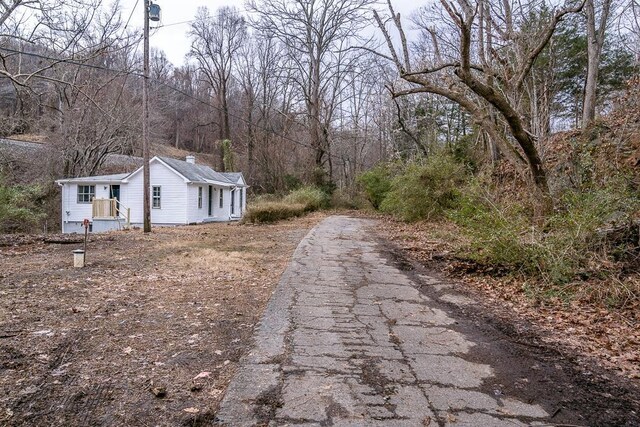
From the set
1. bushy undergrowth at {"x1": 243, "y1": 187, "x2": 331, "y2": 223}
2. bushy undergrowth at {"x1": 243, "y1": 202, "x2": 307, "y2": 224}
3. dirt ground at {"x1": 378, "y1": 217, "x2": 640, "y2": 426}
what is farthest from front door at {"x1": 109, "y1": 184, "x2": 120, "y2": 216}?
dirt ground at {"x1": 378, "y1": 217, "x2": 640, "y2": 426}

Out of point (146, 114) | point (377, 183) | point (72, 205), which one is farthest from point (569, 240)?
point (72, 205)

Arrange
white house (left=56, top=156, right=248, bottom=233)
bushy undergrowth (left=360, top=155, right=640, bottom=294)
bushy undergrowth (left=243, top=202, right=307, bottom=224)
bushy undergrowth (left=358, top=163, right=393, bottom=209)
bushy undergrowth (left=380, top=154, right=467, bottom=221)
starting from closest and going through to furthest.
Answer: bushy undergrowth (left=360, top=155, right=640, bottom=294) → bushy undergrowth (left=380, top=154, right=467, bottom=221) → bushy undergrowth (left=243, top=202, right=307, bottom=224) → white house (left=56, top=156, right=248, bottom=233) → bushy undergrowth (left=358, top=163, right=393, bottom=209)

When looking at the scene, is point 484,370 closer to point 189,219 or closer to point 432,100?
point 189,219

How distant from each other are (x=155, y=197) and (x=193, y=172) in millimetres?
2420

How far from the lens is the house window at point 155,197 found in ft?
73.3

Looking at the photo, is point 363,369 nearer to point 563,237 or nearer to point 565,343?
point 565,343

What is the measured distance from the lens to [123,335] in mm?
3951

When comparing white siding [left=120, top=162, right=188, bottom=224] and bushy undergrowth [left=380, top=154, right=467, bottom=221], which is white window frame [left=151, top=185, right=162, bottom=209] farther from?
bushy undergrowth [left=380, top=154, right=467, bottom=221]

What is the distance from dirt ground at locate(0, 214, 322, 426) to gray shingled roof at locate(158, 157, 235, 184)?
46.6ft

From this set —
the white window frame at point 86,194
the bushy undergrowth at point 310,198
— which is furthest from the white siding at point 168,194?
the bushy undergrowth at point 310,198

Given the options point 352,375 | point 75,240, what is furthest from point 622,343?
point 75,240

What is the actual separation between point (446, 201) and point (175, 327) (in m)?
12.8

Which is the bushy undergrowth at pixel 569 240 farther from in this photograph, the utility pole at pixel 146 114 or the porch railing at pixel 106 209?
the porch railing at pixel 106 209

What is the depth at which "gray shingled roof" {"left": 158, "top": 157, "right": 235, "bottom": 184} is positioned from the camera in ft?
72.4
